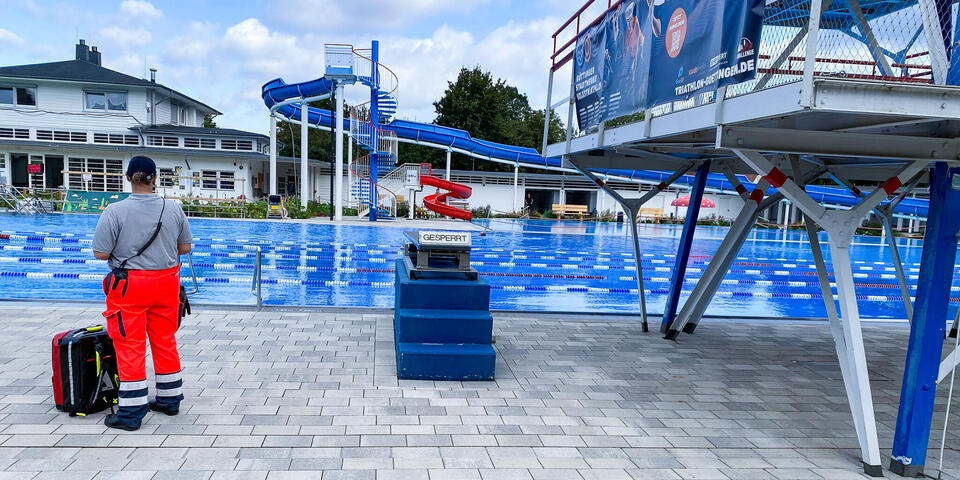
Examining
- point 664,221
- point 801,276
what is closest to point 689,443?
point 801,276

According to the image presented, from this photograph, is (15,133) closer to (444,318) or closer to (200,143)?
(200,143)

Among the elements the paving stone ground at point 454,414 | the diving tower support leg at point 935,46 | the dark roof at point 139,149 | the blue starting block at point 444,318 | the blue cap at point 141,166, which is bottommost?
the paving stone ground at point 454,414

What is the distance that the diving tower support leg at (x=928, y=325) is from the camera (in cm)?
366

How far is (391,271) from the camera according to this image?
1395 cm

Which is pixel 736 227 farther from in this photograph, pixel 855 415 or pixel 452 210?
pixel 452 210

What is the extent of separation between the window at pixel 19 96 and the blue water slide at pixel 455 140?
49.8 feet

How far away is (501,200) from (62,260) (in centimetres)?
3271

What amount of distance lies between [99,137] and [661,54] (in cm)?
3880

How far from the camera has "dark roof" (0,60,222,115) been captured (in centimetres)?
3344

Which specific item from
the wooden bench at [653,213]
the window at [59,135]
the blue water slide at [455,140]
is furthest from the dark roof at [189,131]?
the wooden bench at [653,213]

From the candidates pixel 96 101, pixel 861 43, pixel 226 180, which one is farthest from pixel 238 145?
pixel 861 43

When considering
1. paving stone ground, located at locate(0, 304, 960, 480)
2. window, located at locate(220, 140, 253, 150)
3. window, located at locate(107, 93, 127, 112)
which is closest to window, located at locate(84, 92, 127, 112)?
window, located at locate(107, 93, 127, 112)

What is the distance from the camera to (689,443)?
4184mm

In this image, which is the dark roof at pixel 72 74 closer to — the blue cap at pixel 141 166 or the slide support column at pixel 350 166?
the slide support column at pixel 350 166
